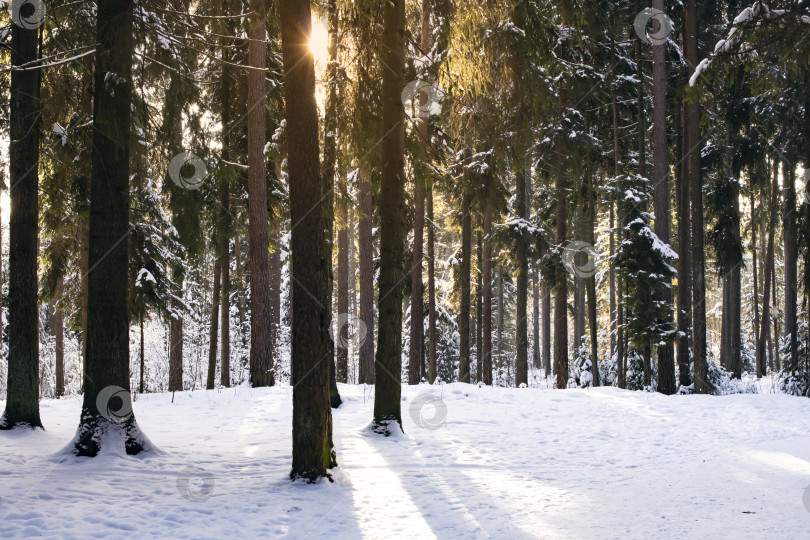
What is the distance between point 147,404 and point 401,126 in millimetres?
7441

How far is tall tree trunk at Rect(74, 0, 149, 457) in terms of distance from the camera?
6723 millimetres

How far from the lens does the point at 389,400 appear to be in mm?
8992

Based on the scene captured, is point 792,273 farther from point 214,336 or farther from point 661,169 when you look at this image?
point 214,336

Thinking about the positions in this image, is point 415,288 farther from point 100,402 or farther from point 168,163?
point 100,402

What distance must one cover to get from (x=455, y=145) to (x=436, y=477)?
1027 cm

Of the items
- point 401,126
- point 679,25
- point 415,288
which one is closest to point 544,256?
point 415,288

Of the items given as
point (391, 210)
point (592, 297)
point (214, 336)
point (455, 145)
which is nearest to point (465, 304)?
point (592, 297)

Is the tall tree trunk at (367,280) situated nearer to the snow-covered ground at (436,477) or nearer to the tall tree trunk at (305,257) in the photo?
the snow-covered ground at (436,477)
